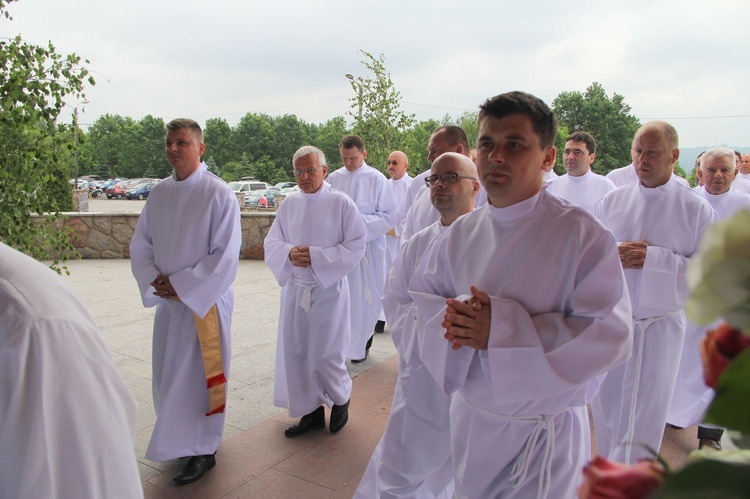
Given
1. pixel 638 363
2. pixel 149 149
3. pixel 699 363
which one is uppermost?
pixel 149 149

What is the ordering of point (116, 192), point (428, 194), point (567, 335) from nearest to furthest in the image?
point (567, 335), point (428, 194), point (116, 192)

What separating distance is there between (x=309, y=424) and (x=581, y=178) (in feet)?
13.1

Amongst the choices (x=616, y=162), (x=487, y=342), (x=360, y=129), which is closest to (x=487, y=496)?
(x=487, y=342)

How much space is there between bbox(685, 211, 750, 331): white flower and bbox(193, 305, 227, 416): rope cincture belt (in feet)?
12.2

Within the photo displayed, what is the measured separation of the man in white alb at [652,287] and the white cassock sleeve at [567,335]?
175 cm

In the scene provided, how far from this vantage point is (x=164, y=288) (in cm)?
395

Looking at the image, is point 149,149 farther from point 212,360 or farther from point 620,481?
point 620,481

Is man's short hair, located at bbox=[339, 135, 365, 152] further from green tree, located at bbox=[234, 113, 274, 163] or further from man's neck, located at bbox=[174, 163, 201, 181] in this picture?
green tree, located at bbox=[234, 113, 274, 163]

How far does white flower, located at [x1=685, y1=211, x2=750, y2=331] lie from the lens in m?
0.50

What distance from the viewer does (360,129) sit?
39.6ft

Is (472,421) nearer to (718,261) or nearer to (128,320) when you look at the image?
(718,261)

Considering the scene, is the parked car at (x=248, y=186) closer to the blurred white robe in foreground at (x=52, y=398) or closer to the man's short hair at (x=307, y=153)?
the man's short hair at (x=307, y=153)

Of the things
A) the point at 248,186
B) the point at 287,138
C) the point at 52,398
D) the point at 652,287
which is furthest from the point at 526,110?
the point at 287,138

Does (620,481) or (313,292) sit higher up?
(620,481)
